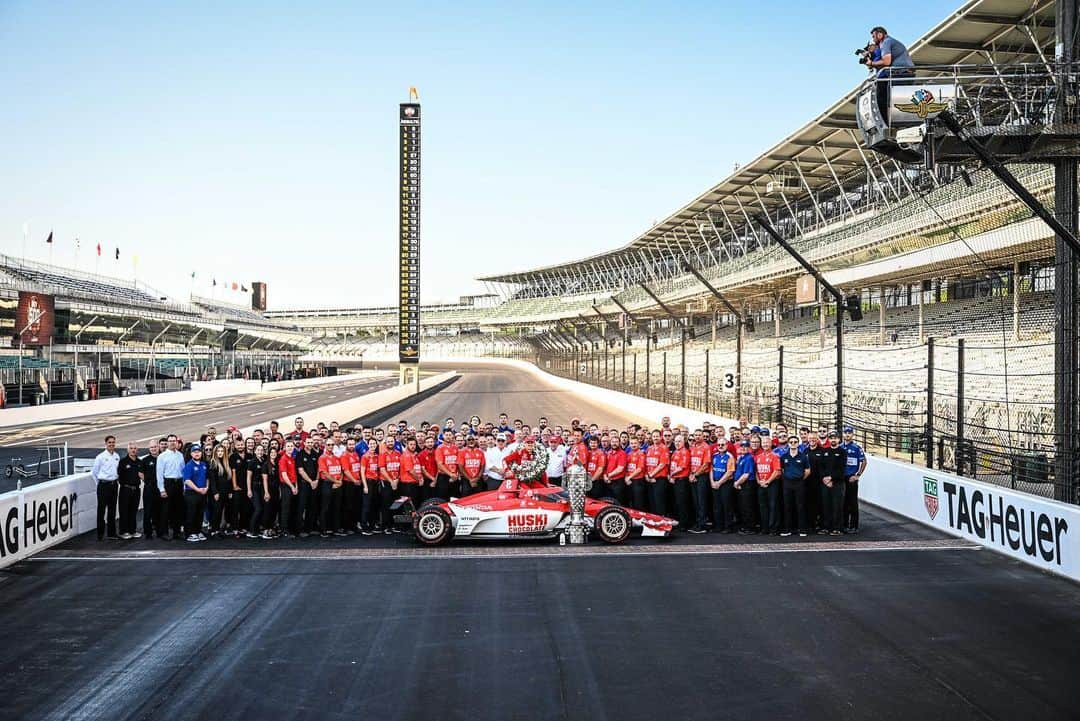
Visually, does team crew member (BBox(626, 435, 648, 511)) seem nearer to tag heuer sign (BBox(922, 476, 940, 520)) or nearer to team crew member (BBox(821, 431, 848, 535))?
team crew member (BBox(821, 431, 848, 535))

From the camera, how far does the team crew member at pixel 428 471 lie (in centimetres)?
1395

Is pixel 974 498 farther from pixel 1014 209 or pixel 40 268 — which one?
pixel 40 268

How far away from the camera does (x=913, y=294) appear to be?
39.3 m

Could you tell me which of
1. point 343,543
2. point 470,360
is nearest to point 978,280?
point 343,543

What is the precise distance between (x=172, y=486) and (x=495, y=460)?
5012 millimetres

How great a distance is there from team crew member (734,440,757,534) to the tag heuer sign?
2785mm

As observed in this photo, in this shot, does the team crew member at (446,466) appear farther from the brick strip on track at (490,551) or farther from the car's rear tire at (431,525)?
the brick strip on track at (490,551)

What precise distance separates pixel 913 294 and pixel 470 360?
97.9 meters

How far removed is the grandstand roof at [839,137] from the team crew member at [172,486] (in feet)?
50.5

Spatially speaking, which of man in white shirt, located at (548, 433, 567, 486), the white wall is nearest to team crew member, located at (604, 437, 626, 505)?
man in white shirt, located at (548, 433, 567, 486)

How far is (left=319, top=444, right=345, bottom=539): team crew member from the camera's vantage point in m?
13.0

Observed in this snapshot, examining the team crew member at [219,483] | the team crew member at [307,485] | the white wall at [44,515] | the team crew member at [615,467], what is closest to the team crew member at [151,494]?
the team crew member at [219,483]

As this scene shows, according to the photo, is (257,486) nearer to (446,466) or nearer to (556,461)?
(446,466)

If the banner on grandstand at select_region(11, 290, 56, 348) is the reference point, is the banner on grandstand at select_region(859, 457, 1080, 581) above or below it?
below
